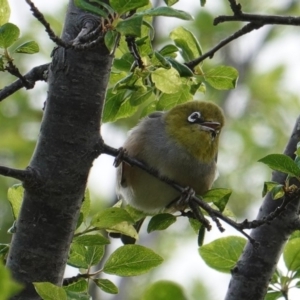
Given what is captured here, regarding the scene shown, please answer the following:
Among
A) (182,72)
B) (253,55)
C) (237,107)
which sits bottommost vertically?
(182,72)

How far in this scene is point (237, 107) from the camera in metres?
7.25

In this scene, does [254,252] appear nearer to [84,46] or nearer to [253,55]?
[84,46]

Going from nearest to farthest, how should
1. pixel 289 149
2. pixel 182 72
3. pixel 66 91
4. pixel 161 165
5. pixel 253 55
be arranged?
pixel 66 91, pixel 182 72, pixel 289 149, pixel 161 165, pixel 253 55

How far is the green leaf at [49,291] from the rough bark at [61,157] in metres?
0.34

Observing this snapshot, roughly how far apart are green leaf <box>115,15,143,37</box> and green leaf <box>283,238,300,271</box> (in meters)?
1.10

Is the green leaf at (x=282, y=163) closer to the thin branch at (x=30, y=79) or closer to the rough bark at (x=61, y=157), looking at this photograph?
the rough bark at (x=61, y=157)

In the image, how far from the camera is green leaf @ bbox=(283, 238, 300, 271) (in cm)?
253

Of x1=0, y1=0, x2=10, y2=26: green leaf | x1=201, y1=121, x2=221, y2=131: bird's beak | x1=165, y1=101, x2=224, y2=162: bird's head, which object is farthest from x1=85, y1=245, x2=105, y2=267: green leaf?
x1=201, y1=121, x2=221, y2=131: bird's beak

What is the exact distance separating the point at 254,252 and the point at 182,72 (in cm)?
71

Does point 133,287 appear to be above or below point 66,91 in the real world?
above

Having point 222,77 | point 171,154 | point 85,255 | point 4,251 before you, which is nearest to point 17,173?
point 4,251

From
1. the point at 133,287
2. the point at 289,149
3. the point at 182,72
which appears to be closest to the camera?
the point at 182,72

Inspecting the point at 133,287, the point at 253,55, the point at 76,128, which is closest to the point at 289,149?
the point at 76,128

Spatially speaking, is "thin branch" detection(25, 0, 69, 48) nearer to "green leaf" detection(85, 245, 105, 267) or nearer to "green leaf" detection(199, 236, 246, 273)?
"green leaf" detection(85, 245, 105, 267)
